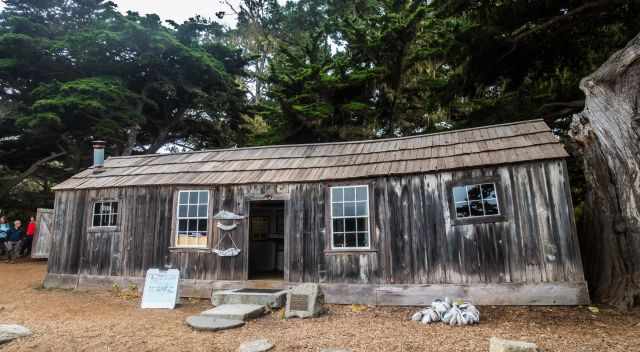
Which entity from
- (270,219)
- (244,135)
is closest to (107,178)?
(270,219)

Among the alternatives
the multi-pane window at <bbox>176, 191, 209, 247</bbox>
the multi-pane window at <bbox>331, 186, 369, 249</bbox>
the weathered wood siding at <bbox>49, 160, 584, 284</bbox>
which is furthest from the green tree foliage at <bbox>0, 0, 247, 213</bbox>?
the multi-pane window at <bbox>331, 186, 369, 249</bbox>

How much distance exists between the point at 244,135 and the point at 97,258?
11.8 metres

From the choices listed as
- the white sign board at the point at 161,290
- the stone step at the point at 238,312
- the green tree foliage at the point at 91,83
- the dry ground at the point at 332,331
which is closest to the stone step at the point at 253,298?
the stone step at the point at 238,312

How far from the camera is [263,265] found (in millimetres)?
13258

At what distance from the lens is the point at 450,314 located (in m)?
6.70

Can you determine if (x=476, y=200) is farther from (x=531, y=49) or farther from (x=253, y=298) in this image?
(x=531, y=49)

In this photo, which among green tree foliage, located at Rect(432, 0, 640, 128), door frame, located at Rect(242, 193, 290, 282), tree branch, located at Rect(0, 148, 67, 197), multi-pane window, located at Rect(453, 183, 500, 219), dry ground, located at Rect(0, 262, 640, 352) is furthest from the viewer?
tree branch, located at Rect(0, 148, 67, 197)

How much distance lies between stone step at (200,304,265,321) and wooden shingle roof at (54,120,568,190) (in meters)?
3.20

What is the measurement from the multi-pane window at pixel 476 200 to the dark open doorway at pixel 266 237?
6366 mm

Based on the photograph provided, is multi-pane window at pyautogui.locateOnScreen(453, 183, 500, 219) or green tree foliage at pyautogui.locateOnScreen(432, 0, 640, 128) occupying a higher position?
green tree foliage at pyautogui.locateOnScreen(432, 0, 640, 128)

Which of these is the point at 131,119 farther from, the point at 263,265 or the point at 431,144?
the point at 431,144

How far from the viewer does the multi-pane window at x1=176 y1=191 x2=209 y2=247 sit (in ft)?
33.4

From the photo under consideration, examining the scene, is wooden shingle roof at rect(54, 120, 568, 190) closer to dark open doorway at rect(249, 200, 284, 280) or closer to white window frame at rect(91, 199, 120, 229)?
white window frame at rect(91, 199, 120, 229)

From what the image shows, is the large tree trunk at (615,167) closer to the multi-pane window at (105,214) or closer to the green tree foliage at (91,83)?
the multi-pane window at (105,214)
